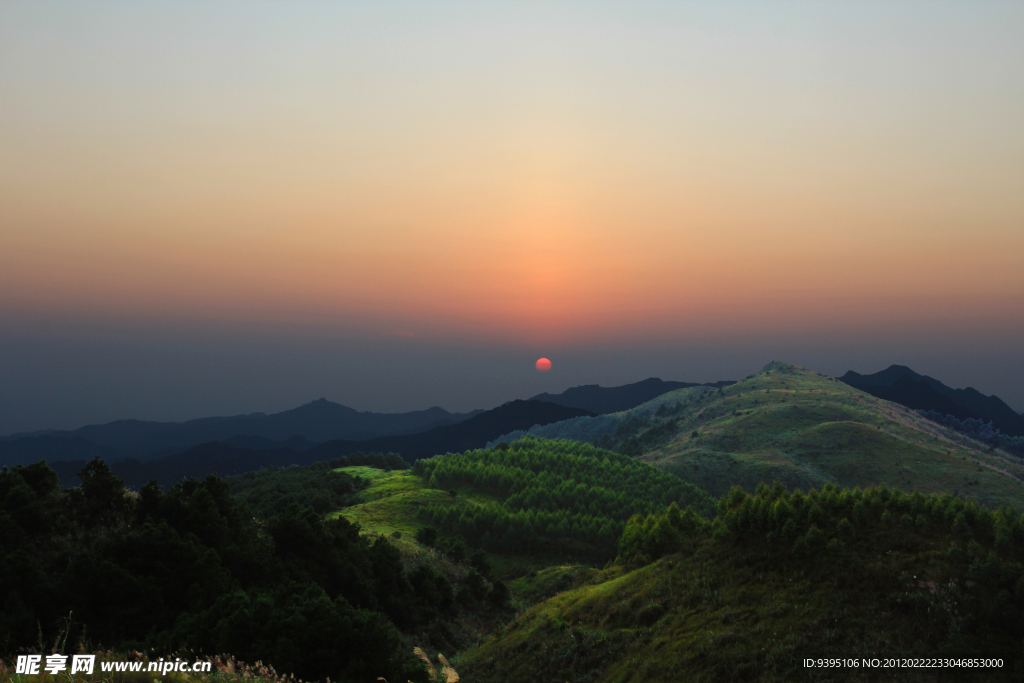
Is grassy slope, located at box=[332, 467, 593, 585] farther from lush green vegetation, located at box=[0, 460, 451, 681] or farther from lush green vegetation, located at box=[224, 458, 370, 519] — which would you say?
lush green vegetation, located at box=[0, 460, 451, 681]

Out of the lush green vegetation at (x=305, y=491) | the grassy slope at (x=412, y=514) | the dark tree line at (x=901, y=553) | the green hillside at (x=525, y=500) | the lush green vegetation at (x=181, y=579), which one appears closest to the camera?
the lush green vegetation at (x=181, y=579)

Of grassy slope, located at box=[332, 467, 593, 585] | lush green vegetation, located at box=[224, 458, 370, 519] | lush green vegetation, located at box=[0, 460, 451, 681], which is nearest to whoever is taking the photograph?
lush green vegetation, located at box=[0, 460, 451, 681]

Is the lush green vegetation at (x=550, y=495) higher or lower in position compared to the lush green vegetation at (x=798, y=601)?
lower

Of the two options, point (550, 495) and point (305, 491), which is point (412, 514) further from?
point (550, 495)

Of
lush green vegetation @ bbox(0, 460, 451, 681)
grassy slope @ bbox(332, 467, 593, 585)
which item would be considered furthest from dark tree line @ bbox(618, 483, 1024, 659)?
grassy slope @ bbox(332, 467, 593, 585)

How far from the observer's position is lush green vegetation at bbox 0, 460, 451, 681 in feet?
70.8

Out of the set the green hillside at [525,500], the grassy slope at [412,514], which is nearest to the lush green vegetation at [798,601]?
the grassy slope at [412,514]

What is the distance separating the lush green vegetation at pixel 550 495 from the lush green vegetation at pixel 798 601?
288ft

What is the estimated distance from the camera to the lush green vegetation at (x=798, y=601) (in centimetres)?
2405

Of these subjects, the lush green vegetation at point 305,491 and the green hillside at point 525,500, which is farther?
the lush green vegetation at point 305,491

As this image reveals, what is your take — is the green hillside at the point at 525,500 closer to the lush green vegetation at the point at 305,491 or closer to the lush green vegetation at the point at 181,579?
the lush green vegetation at the point at 305,491

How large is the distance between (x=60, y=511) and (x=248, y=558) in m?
11.8

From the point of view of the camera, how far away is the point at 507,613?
224 feet

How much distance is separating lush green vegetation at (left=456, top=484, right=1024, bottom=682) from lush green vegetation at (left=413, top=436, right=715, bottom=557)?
8789 centimetres
